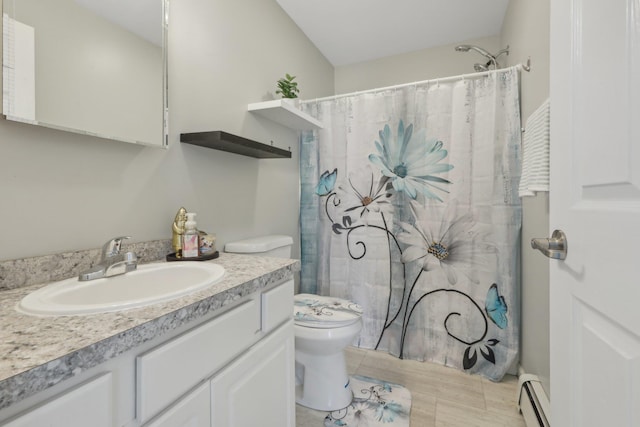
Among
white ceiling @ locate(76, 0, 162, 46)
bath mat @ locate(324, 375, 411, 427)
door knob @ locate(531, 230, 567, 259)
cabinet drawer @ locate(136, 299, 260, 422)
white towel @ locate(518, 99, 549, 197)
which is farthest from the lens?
bath mat @ locate(324, 375, 411, 427)

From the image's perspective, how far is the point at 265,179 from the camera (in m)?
1.83

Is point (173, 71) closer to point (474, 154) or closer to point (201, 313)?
point (201, 313)

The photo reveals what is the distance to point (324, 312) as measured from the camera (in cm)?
155

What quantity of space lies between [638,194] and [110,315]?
98cm

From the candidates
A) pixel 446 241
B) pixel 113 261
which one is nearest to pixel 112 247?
pixel 113 261

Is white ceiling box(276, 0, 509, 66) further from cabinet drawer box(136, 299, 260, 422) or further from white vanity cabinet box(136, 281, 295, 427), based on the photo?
cabinet drawer box(136, 299, 260, 422)

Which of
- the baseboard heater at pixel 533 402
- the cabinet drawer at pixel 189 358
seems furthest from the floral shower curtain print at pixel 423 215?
the cabinet drawer at pixel 189 358

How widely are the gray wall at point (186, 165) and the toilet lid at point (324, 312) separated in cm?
52

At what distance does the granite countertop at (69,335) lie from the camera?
1.30 ft

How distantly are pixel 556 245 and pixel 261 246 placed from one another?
1.19 m

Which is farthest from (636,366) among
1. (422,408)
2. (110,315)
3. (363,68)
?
(363,68)

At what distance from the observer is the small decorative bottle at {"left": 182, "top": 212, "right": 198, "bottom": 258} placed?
1.13 metres

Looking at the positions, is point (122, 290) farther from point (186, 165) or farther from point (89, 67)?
point (89, 67)

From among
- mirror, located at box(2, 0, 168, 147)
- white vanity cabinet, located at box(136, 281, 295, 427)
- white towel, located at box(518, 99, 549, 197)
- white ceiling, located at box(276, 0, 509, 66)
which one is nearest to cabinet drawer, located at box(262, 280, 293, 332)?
white vanity cabinet, located at box(136, 281, 295, 427)
